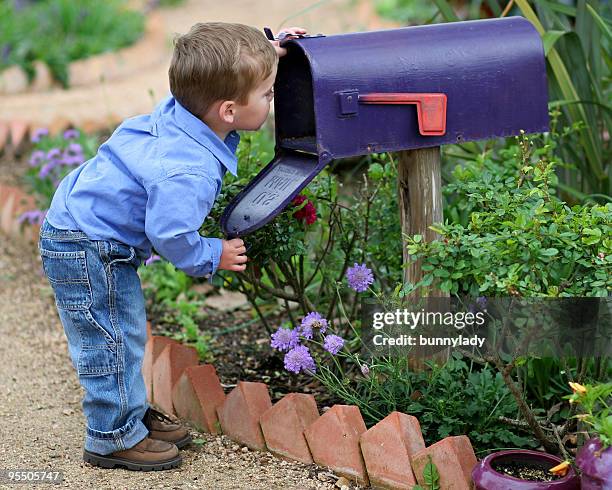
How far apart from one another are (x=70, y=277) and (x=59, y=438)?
1.94 feet

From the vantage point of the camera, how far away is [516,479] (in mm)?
2172

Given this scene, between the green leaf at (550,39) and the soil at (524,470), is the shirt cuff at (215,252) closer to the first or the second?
the soil at (524,470)

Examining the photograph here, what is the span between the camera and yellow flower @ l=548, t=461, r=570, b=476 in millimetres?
2118

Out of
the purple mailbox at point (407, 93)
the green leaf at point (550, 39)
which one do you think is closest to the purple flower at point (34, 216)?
the purple mailbox at point (407, 93)

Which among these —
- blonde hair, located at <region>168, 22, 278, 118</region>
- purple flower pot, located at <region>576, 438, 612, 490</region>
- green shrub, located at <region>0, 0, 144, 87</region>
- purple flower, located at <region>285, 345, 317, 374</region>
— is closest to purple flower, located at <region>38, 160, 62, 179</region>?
blonde hair, located at <region>168, 22, 278, 118</region>

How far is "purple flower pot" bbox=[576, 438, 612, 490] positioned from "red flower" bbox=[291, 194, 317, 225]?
102cm

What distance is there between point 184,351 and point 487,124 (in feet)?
3.99

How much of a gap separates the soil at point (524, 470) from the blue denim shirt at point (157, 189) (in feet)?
2.76

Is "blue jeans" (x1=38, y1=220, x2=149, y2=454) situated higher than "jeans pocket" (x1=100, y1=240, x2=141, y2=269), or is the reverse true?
"jeans pocket" (x1=100, y1=240, x2=141, y2=269)

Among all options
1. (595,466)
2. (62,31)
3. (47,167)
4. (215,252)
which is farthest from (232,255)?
(62,31)

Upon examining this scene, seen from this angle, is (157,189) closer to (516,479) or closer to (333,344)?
(333,344)

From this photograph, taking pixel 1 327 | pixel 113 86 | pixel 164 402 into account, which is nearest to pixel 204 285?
pixel 1 327

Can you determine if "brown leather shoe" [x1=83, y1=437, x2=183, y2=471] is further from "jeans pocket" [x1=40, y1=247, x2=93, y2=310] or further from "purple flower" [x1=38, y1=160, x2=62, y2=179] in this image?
"purple flower" [x1=38, y1=160, x2=62, y2=179]

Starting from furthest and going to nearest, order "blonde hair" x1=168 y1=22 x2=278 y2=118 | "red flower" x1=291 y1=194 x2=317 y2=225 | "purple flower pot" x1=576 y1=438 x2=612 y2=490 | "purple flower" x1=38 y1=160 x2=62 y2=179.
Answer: "purple flower" x1=38 y1=160 x2=62 y2=179
"red flower" x1=291 y1=194 x2=317 y2=225
"blonde hair" x1=168 y1=22 x2=278 y2=118
"purple flower pot" x1=576 y1=438 x2=612 y2=490
